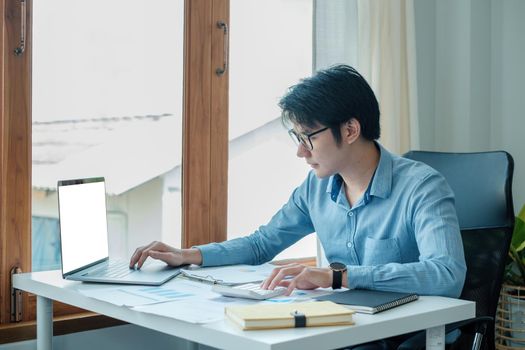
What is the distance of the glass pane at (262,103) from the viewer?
2.71 meters

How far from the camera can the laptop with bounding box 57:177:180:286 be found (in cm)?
175

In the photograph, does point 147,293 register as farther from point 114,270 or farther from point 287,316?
point 287,316

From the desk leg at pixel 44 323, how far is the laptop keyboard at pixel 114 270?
17 centimetres

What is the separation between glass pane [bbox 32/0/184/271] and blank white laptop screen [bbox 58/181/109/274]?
0.28 meters

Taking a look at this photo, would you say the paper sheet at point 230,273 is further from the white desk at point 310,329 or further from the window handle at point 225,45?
the window handle at point 225,45

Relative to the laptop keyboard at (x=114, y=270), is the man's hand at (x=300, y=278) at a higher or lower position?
higher

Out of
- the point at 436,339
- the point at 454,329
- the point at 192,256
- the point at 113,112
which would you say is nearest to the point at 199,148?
the point at 113,112

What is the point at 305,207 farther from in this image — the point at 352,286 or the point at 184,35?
the point at 184,35

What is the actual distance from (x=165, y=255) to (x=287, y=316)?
73 cm

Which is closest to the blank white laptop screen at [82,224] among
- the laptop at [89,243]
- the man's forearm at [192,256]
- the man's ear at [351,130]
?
the laptop at [89,243]

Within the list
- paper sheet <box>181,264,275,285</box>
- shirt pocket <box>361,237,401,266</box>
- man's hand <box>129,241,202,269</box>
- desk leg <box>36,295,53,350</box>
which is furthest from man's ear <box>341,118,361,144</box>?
desk leg <box>36,295,53,350</box>

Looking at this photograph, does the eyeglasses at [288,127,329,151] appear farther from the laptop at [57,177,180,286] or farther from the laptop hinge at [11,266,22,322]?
the laptop hinge at [11,266,22,322]

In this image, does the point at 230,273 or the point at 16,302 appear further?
the point at 16,302

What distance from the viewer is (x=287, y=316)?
128 centimetres
